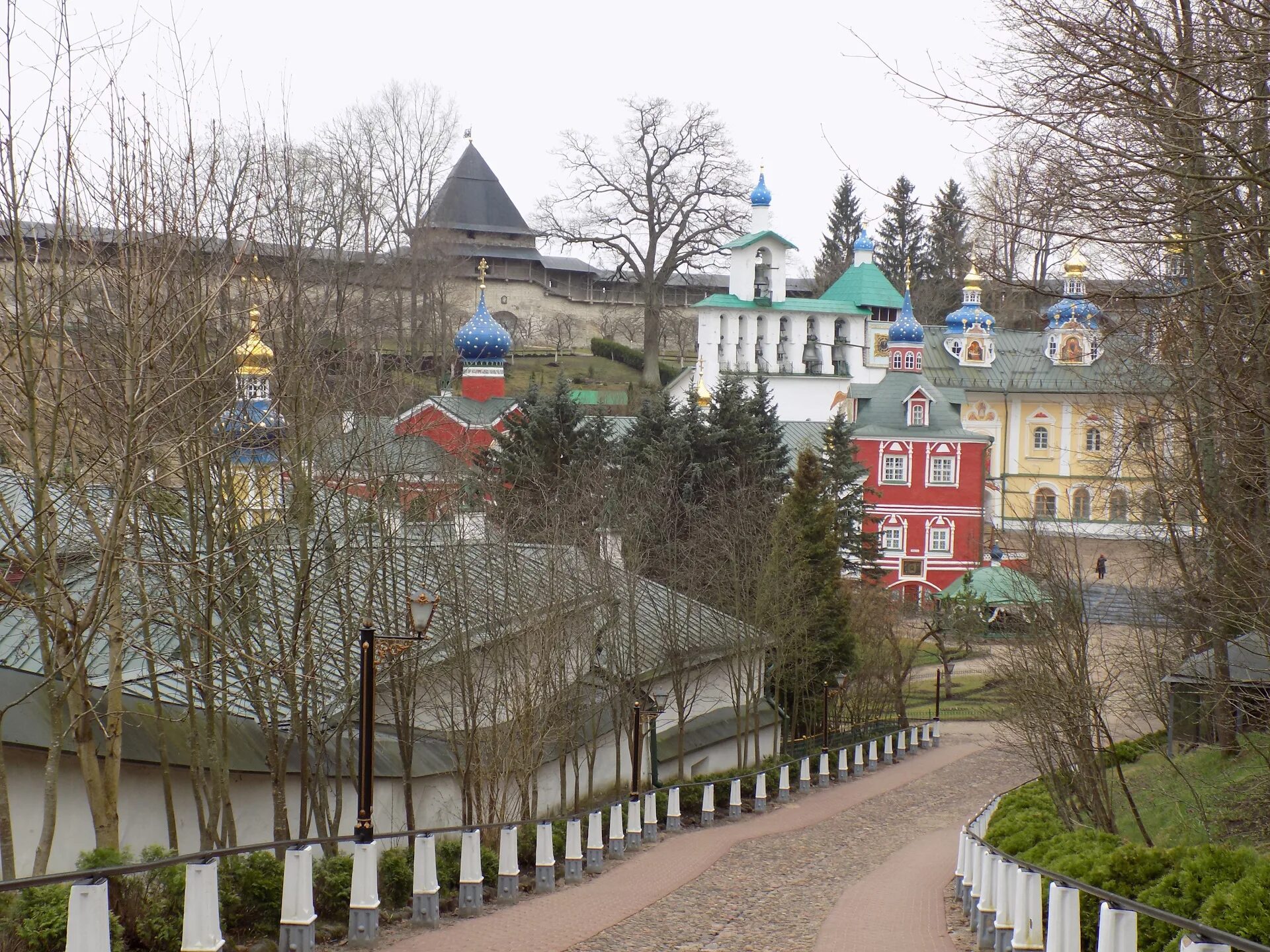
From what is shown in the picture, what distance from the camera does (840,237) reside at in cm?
8638

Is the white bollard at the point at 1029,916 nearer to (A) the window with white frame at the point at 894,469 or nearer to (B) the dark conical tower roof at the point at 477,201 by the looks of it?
(A) the window with white frame at the point at 894,469

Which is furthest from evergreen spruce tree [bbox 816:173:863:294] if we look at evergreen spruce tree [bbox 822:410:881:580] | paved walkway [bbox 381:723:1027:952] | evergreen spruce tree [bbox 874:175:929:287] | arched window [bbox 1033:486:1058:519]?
paved walkway [bbox 381:723:1027:952]

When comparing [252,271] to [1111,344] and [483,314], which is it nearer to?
[1111,344]

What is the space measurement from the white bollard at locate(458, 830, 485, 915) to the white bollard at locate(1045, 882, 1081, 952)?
5106 mm

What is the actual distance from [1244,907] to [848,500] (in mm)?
33884

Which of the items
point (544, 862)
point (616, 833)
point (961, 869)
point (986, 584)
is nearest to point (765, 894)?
point (961, 869)

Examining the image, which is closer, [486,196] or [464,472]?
[464,472]

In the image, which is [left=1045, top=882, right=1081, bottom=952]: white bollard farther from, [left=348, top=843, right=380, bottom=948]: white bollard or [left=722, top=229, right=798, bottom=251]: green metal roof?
[left=722, top=229, right=798, bottom=251]: green metal roof

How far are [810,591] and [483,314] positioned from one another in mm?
20164

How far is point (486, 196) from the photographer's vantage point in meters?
75.5

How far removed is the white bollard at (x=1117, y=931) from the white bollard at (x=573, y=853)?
7829 mm

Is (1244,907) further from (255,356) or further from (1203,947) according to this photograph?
(255,356)

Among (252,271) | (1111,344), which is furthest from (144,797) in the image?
(1111,344)

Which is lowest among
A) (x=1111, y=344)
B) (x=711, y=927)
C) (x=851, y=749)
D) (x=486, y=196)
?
(x=851, y=749)
